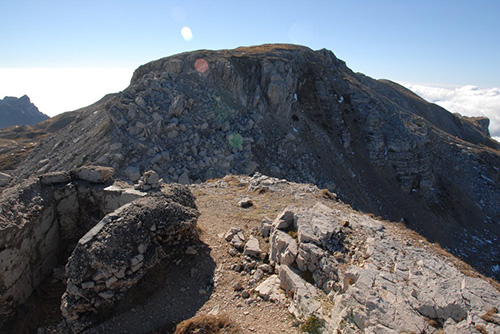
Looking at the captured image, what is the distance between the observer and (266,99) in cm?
3488

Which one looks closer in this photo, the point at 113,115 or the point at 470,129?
the point at 113,115

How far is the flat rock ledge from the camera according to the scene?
5.98 m

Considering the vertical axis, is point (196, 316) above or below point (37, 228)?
below

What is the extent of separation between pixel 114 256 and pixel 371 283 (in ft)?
22.5

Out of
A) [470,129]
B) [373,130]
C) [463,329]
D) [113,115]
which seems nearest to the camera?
[463,329]

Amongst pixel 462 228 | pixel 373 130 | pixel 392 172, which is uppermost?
pixel 373 130

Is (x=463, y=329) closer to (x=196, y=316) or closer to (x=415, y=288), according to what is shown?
(x=415, y=288)

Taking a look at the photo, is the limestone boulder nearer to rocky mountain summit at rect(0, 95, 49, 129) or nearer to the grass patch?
the grass patch

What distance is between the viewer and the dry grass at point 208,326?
710 centimetres

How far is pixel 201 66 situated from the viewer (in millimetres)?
33125

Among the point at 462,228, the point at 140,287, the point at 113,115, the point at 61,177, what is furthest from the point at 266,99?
the point at 462,228

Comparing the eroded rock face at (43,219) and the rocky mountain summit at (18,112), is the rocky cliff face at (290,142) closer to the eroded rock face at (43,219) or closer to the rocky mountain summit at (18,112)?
the eroded rock face at (43,219)

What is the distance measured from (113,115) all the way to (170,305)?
75.5 ft

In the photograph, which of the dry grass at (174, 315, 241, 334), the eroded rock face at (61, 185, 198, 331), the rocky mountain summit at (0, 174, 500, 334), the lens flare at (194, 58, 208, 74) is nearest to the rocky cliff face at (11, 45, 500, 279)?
the lens flare at (194, 58, 208, 74)
